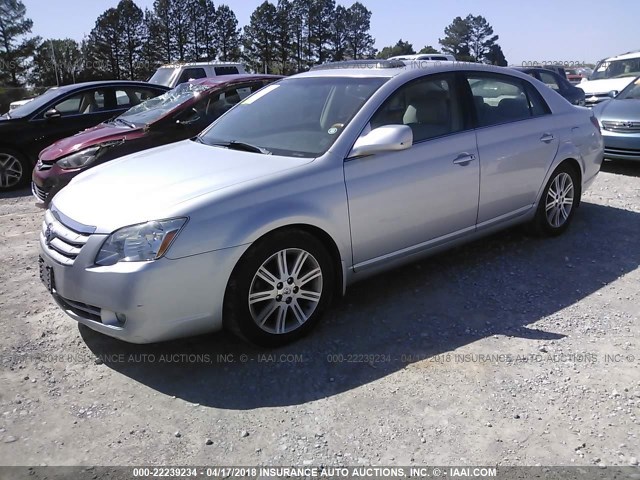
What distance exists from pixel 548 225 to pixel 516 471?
3.27 meters

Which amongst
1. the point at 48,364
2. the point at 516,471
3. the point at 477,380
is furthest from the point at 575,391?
the point at 48,364

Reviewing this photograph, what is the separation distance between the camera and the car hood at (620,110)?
26.8 ft

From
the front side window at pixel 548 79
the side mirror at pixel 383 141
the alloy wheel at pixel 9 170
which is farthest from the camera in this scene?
the front side window at pixel 548 79

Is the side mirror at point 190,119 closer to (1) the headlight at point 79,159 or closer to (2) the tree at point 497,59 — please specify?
(1) the headlight at point 79,159

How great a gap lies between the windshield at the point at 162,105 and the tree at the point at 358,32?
52210 mm

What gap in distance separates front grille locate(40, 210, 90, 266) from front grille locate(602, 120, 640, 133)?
24.8 feet

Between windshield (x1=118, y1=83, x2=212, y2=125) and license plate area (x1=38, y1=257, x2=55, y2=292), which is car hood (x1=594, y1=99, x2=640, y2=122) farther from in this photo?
license plate area (x1=38, y1=257, x2=55, y2=292)

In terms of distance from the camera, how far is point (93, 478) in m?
2.56

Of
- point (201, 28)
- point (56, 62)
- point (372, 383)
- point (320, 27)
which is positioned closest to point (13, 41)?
point (56, 62)

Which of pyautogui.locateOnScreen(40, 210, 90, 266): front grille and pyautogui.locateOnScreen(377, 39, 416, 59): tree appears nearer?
pyautogui.locateOnScreen(40, 210, 90, 266): front grille

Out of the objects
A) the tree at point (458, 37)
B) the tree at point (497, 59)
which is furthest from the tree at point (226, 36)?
the tree at point (497, 59)

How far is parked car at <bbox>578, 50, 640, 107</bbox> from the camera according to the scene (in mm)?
13070

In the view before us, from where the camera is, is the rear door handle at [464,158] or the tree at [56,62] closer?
the rear door handle at [464,158]

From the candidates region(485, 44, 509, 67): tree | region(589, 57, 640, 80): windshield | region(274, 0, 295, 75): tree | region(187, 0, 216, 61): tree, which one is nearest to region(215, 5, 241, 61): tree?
region(187, 0, 216, 61): tree
